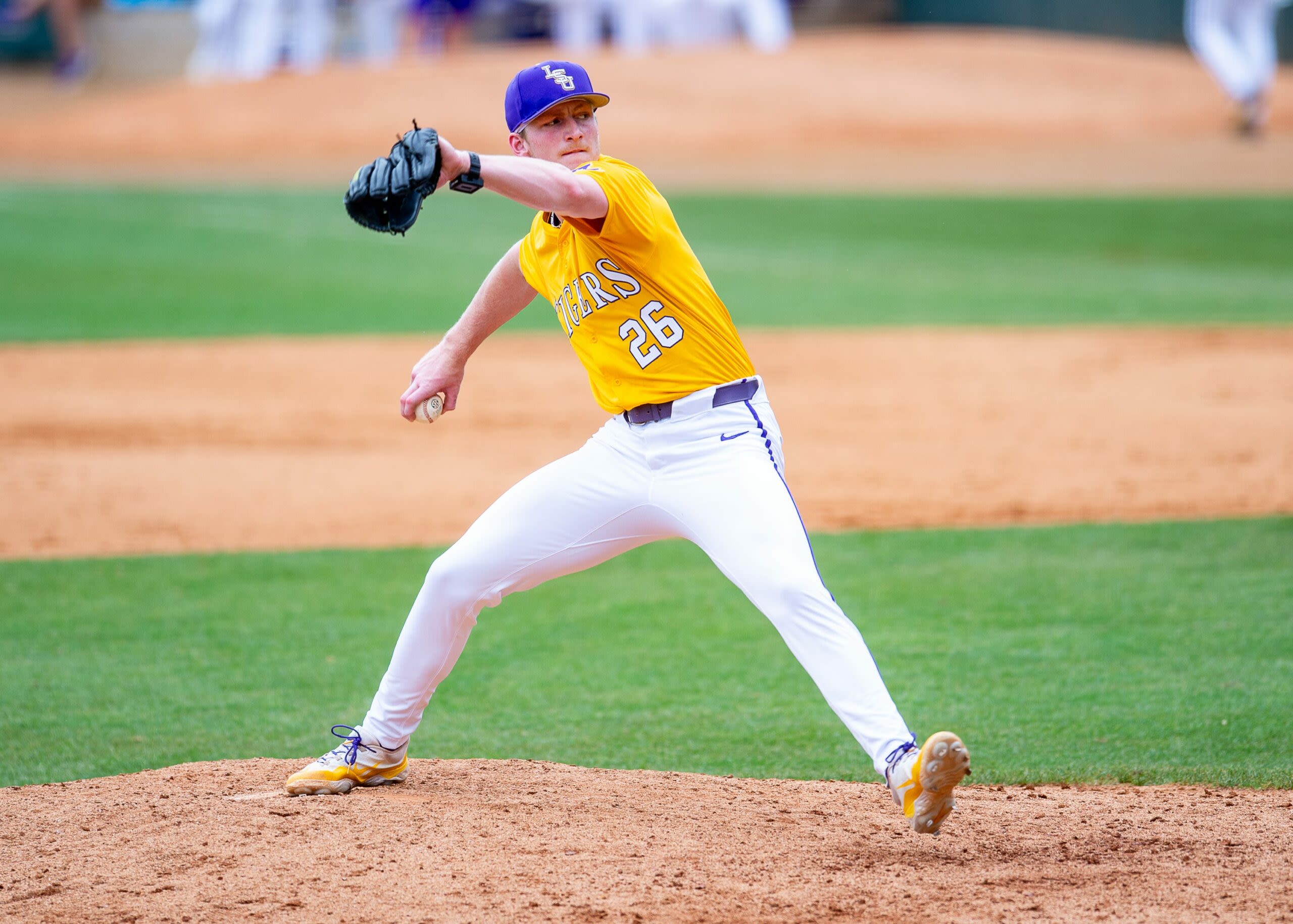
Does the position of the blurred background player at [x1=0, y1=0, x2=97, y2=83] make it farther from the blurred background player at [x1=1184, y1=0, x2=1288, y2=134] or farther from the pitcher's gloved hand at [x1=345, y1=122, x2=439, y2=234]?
the pitcher's gloved hand at [x1=345, y1=122, x2=439, y2=234]

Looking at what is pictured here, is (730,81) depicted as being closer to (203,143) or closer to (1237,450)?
(203,143)

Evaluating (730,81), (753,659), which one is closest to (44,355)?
(753,659)

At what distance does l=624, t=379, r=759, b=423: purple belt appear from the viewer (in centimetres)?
397

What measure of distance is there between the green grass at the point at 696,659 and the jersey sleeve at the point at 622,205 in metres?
1.89

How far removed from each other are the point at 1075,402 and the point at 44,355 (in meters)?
8.54

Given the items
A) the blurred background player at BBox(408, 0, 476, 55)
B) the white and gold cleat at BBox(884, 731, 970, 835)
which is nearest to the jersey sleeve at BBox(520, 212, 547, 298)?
the white and gold cleat at BBox(884, 731, 970, 835)

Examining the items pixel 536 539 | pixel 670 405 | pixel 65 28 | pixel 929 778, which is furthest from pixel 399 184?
pixel 65 28

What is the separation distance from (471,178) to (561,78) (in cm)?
59

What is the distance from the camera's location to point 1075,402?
10.8m

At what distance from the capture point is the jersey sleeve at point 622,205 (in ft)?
12.1

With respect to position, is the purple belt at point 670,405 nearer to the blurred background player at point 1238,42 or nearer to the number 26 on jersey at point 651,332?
the number 26 on jersey at point 651,332

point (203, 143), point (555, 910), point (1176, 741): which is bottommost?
point (203, 143)

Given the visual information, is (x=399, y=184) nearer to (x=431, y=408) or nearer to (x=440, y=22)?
(x=431, y=408)

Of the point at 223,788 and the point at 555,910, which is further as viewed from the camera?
the point at 223,788
